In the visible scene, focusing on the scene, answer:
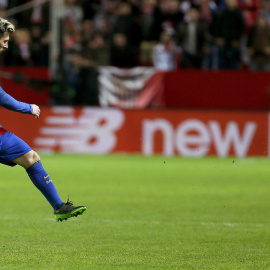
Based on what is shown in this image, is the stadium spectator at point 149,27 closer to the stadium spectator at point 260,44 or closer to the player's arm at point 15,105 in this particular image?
the stadium spectator at point 260,44

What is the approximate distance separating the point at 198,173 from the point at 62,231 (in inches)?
273

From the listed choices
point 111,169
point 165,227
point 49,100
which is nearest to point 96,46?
point 49,100

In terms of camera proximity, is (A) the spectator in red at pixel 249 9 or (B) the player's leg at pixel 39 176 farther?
(A) the spectator in red at pixel 249 9

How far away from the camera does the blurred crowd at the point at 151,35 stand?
19266 mm

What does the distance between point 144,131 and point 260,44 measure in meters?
3.59

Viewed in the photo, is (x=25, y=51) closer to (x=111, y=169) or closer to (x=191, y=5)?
(x=191, y=5)

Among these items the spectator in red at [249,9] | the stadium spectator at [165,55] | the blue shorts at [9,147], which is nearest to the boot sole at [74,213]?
the blue shorts at [9,147]

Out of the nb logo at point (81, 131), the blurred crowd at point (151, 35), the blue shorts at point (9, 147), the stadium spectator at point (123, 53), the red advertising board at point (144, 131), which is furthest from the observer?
the stadium spectator at point (123, 53)

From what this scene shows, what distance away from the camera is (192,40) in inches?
766

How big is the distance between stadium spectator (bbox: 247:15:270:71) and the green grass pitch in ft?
12.5

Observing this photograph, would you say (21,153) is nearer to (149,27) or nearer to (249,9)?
(149,27)

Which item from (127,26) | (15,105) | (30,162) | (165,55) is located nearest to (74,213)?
(30,162)

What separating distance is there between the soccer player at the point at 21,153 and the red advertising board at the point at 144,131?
1028 centimetres

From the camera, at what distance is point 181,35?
19422mm
